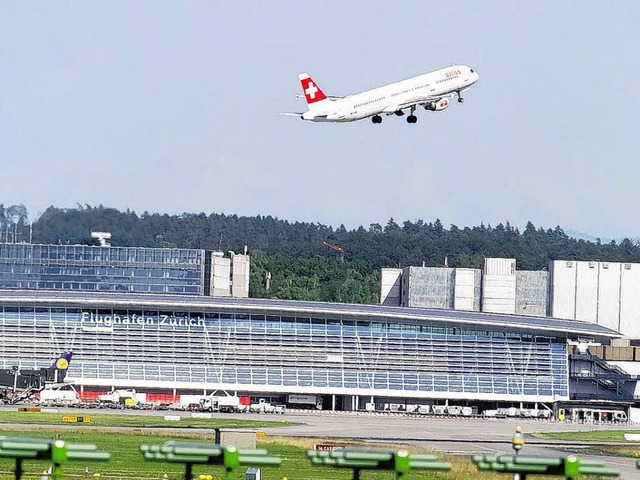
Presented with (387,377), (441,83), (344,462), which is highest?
(441,83)

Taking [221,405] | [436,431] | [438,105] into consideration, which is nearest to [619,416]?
[221,405]

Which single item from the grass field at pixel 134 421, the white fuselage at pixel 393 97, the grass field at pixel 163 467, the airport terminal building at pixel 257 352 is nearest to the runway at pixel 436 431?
the grass field at pixel 134 421

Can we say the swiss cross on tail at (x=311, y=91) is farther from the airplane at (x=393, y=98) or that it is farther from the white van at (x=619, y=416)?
the white van at (x=619, y=416)

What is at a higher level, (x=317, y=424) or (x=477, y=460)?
(x=477, y=460)

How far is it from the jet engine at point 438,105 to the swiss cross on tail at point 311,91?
883cm

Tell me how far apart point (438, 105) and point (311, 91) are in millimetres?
10803

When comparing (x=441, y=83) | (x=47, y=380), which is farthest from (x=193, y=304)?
(x=441, y=83)

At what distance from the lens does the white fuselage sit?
119 m

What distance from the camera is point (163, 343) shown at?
198 m

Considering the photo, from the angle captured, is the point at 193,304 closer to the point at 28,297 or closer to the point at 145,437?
the point at 28,297

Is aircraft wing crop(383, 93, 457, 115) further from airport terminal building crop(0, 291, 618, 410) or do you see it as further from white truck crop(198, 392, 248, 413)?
airport terminal building crop(0, 291, 618, 410)

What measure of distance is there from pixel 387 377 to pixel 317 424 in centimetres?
5551

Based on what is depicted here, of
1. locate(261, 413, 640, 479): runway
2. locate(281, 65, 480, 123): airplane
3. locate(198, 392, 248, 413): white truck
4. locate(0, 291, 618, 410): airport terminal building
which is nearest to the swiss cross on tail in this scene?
locate(281, 65, 480, 123): airplane

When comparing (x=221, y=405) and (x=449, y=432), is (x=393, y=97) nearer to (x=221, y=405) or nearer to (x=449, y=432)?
(x=449, y=432)
